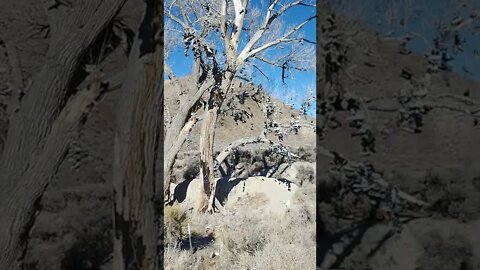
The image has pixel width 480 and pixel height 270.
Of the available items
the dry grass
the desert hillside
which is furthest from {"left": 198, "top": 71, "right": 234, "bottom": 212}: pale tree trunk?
the desert hillside

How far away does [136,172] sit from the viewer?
1.26 m

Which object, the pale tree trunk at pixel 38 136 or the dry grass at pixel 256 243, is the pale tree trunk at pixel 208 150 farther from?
the pale tree trunk at pixel 38 136

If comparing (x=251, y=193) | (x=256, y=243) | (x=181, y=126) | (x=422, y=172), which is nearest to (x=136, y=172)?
(x=422, y=172)

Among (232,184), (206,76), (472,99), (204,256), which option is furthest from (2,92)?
(232,184)

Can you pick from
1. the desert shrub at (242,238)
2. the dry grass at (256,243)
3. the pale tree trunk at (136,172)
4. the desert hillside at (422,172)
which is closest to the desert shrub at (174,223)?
the dry grass at (256,243)

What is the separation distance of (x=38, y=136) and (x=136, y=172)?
0.26m

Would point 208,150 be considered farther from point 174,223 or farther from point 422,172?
point 422,172

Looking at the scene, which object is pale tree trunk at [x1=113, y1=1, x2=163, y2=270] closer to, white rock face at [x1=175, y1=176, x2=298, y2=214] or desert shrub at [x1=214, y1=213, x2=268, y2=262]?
desert shrub at [x1=214, y1=213, x2=268, y2=262]

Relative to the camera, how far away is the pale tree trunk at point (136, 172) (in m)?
1.25

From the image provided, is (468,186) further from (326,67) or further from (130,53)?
(130,53)

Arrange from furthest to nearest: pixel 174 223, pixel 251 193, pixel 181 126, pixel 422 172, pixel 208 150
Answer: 1. pixel 251 193
2. pixel 208 150
3. pixel 181 126
4. pixel 174 223
5. pixel 422 172

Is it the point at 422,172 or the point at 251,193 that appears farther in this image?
the point at 251,193

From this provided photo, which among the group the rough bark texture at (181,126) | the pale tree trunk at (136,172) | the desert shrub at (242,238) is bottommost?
the desert shrub at (242,238)

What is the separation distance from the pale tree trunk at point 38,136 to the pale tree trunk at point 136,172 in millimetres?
100
